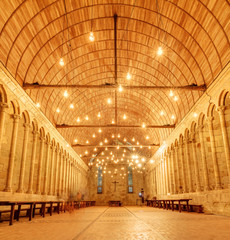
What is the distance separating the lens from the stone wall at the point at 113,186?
41031 millimetres

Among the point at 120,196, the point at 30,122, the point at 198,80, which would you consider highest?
the point at 198,80

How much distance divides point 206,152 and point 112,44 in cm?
939

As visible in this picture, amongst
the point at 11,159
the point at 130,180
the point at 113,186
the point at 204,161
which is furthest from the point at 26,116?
the point at 130,180

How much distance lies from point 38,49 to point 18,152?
6118 mm

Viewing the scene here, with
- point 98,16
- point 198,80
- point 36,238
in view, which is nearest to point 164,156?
point 198,80

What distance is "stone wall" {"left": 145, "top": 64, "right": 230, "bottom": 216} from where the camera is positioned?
36.5ft

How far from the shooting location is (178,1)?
1109 centimetres

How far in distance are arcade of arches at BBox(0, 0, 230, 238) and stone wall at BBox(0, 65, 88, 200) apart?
59mm

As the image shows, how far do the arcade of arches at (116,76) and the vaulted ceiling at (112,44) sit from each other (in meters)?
0.06

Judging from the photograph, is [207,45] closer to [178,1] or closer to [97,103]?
[178,1]

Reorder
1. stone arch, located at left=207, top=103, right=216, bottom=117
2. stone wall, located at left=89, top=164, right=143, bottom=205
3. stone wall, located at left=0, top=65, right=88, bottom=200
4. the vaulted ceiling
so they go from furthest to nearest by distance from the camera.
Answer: stone wall, located at left=89, top=164, right=143, bottom=205, stone arch, located at left=207, top=103, right=216, bottom=117, stone wall, located at left=0, top=65, right=88, bottom=200, the vaulted ceiling

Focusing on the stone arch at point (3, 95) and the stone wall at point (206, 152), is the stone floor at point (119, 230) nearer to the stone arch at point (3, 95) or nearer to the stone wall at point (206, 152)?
the stone wall at point (206, 152)

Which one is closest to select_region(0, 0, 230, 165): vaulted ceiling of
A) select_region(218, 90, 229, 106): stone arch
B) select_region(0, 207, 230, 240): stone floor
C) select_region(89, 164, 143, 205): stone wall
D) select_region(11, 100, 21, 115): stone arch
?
select_region(218, 90, 229, 106): stone arch

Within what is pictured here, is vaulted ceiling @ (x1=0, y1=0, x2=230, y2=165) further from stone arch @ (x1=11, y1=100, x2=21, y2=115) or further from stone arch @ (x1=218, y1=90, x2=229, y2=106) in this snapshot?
stone arch @ (x1=11, y1=100, x2=21, y2=115)
